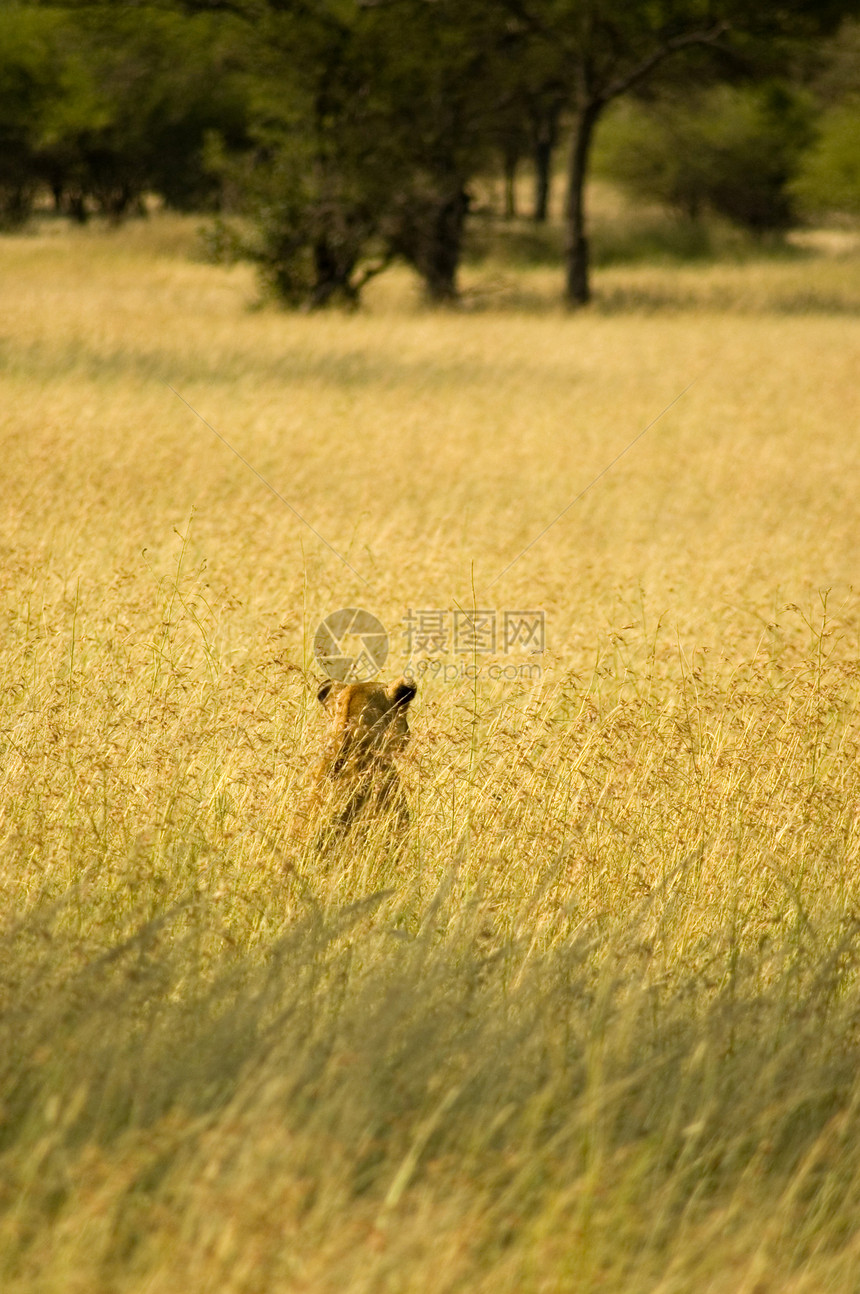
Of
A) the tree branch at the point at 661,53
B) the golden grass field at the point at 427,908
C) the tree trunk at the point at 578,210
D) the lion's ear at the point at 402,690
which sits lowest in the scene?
the golden grass field at the point at 427,908

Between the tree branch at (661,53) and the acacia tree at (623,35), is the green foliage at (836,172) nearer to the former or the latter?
the acacia tree at (623,35)

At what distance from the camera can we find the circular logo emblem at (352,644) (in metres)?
4.52

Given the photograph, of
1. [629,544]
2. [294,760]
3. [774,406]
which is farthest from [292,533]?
[774,406]

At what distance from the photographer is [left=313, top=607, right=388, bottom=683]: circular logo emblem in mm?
4520

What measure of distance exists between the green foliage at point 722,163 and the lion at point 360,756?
36.7 metres

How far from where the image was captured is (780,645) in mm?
5328

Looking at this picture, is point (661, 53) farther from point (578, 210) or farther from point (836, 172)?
point (836, 172)

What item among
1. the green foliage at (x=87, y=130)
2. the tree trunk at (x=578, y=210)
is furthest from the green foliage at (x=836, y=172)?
the green foliage at (x=87, y=130)

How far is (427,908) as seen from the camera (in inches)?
122

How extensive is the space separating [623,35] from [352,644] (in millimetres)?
19093

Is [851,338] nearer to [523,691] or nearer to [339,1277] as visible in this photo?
[523,691]

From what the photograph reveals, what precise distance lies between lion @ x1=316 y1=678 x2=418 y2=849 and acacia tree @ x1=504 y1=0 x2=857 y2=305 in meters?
19.2

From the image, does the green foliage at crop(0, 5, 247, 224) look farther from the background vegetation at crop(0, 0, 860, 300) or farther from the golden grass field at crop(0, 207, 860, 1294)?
the golden grass field at crop(0, 207, 860, 1294)

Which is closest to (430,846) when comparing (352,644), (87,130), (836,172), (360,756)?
(360,756)
